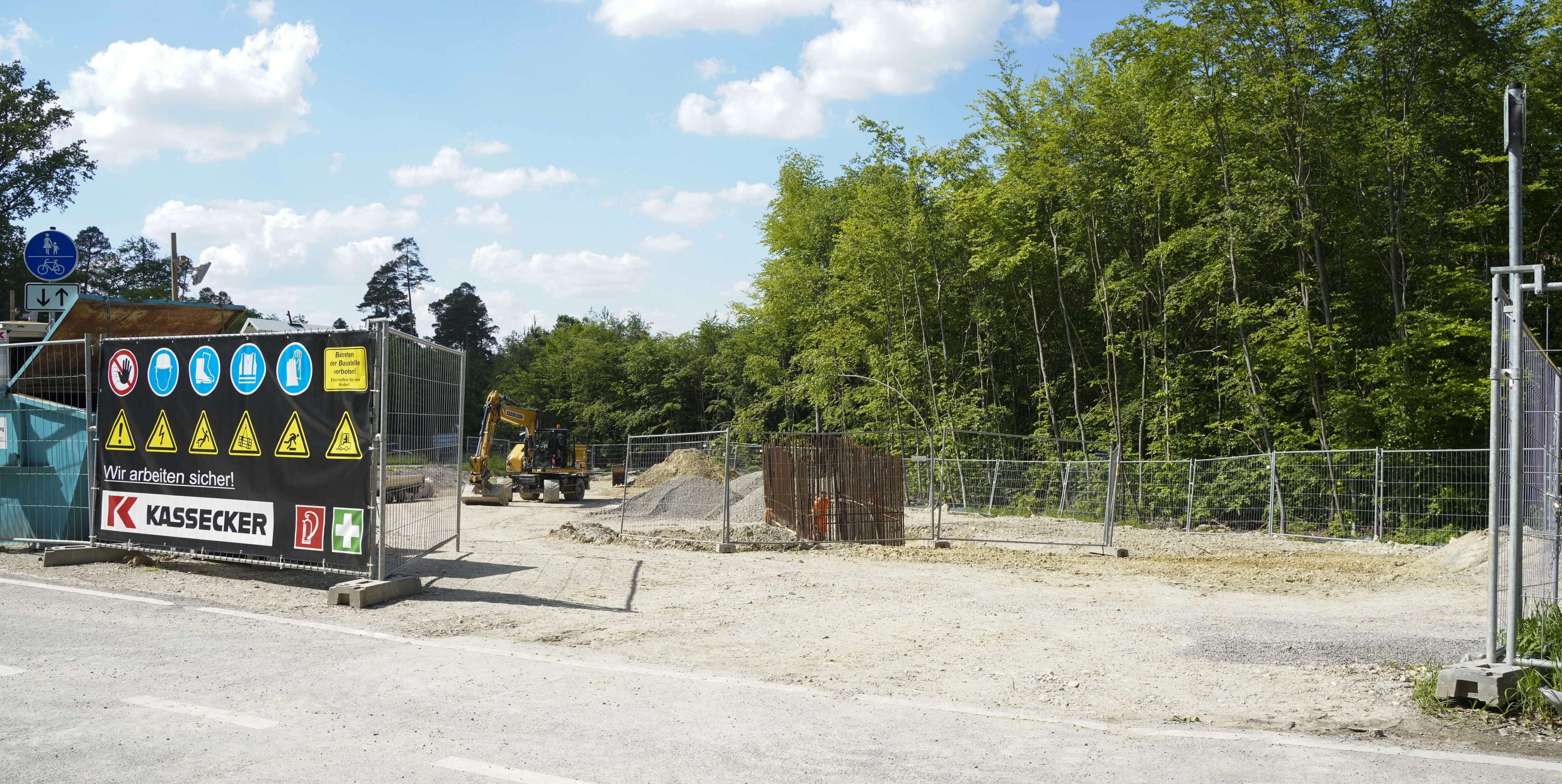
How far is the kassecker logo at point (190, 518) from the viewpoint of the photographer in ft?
30.2

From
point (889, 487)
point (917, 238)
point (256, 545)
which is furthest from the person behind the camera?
point (917, 238)

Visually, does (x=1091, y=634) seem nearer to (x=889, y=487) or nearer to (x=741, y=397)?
(x=889, y=487)

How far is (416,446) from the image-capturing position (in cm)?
905

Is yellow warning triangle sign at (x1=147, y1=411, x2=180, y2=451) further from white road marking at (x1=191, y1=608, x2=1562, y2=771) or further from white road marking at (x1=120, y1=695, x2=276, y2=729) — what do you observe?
white road marking at (x1=120, y1=695, x2=276, y2=729)

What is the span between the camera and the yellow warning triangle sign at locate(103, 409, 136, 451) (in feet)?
32.6

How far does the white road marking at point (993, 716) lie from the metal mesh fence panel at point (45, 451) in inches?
200

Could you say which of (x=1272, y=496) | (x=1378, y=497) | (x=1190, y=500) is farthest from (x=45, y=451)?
(x=1378, y=497)

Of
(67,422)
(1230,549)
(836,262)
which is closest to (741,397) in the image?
(836,262)

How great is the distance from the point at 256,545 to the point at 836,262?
26754 millimetres

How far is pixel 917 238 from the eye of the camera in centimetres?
3000

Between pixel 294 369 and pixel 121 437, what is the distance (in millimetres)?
2785

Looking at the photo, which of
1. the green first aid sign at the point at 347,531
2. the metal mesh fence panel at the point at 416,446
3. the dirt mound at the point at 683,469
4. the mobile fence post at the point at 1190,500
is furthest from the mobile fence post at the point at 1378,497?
the green first aid sign at the point at 347,531

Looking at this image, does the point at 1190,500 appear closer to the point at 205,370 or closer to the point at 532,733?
the point at 532,733

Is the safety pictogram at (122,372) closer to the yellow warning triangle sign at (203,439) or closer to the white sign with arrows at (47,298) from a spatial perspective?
the yellow warning triangle sign at (203,439)
